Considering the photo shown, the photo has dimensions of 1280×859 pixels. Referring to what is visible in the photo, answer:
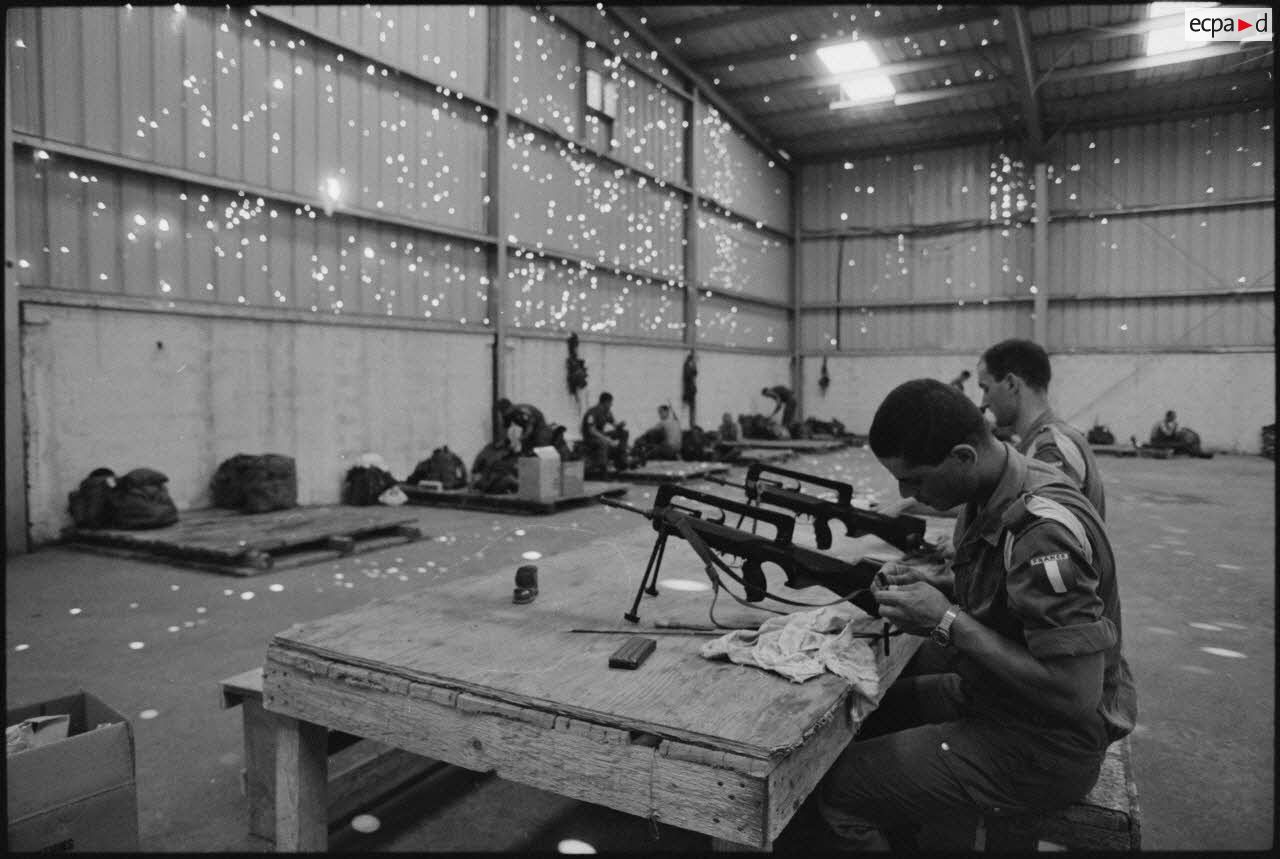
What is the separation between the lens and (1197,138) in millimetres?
14758

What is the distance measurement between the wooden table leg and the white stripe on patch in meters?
1.70

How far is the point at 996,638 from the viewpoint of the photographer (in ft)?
5.47

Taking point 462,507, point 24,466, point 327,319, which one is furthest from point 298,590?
point 327,319

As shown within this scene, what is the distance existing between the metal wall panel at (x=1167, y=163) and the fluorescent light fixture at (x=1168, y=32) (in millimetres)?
3046

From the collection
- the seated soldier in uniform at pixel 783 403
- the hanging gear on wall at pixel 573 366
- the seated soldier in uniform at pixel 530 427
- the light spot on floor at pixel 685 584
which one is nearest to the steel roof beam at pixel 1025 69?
the seated soldier in uniform at pixel 783 403

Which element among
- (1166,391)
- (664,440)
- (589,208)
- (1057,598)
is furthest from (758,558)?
(1166,391)

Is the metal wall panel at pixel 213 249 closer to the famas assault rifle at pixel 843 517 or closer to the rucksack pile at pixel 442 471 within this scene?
the rucksack pile at pixel 442 471

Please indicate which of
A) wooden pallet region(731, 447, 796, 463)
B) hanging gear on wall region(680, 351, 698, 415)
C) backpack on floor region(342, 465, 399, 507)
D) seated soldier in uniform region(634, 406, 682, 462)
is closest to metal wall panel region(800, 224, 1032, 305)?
hanging gear on wall region(680, 351, 698, 415)

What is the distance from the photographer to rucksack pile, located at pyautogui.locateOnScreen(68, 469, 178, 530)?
19.9ft

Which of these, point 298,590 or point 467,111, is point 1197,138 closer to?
point 467,111

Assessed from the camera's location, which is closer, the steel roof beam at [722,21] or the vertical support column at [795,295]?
the steel roof beam at [722,21]

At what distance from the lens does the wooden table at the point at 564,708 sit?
1.44m

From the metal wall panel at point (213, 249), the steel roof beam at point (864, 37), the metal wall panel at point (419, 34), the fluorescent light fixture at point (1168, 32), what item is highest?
the steel roof beam at point (864, 37)

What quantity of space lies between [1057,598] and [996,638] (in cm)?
16
